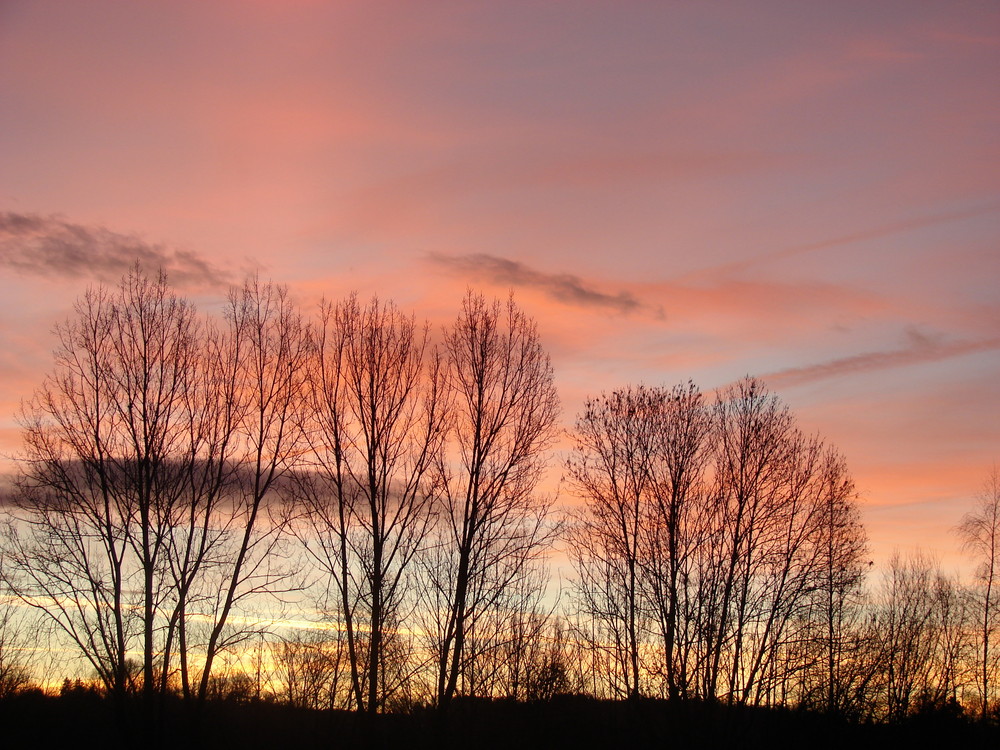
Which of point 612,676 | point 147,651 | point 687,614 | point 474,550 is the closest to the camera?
point 147,651

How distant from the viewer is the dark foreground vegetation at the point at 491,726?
28141 mm

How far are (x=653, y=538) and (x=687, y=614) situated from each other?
269cm

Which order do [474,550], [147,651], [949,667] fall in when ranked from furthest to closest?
[949,667]
[474,550]
[147,651]

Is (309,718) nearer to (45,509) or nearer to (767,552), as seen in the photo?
(45,509)

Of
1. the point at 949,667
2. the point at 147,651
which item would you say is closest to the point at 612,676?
the point at 147,651

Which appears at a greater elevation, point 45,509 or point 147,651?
point 45,509

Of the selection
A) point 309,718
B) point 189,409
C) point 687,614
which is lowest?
point 309,718

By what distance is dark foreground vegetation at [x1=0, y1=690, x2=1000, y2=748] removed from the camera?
28.1 metres

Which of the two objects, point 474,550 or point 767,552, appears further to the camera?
point 767,552

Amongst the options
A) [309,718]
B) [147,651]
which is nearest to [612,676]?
[309,718]

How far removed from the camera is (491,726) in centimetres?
3550

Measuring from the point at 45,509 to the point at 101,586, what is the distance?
2.50m

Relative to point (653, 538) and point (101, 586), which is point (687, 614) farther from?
point (101, 586)

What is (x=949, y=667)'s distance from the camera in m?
45.6
